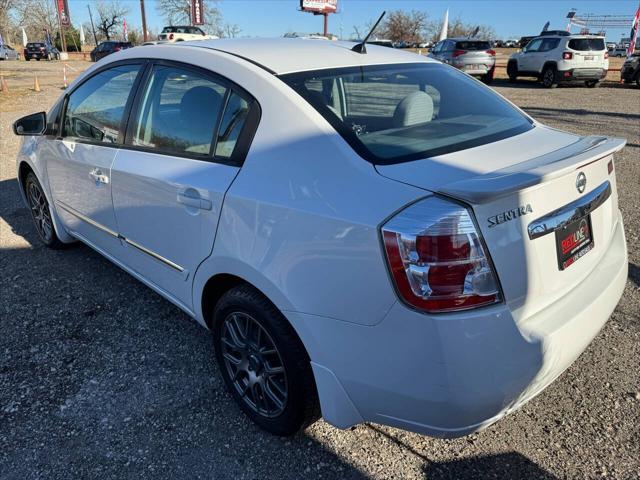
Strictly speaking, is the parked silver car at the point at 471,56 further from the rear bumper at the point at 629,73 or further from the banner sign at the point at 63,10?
the banner sign at the point at 63,10

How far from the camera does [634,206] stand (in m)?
5.32

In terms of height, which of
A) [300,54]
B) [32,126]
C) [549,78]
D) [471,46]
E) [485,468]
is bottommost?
[485,468]

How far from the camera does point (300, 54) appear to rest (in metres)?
2.59

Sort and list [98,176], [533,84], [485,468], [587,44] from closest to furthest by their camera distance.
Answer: [485,468] → [98,176] → [587,44] → [533,84]

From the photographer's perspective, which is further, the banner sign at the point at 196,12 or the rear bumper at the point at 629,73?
the banner sign at the point at 196,12

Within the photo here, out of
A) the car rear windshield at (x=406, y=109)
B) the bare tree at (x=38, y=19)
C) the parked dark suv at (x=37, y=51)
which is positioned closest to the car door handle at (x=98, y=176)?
the car rear windshield at (x=406, y=109)

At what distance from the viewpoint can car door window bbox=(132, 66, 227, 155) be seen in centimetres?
247

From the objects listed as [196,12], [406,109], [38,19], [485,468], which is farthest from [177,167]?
[38,19]

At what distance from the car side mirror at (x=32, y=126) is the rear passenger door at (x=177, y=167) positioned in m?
1.35

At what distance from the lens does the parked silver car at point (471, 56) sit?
1934cm

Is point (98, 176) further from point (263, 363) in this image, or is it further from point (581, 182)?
point (581, 182)

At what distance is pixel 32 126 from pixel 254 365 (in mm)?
2819

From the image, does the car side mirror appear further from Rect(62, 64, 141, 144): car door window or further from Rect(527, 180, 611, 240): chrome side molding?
Rect(527, 180, 611, 240): chrome side molding

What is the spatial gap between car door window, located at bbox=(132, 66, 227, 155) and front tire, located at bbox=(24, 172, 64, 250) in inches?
73.5
